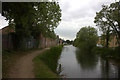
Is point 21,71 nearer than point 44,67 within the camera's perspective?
Yes

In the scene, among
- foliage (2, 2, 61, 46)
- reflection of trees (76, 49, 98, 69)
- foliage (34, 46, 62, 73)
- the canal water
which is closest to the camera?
foliage (2, 2, 61, 46)

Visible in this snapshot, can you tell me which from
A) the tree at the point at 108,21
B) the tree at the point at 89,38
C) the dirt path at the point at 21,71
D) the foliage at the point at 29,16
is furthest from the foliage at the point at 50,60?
the tree at the point at 89,38

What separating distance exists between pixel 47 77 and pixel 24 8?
185 inches

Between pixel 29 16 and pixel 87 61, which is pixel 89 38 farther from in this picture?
pixel 29 16

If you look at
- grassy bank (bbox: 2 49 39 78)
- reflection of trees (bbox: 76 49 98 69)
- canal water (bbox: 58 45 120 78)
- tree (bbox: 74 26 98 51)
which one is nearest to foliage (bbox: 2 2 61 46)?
grassy bank (bbox: 2 49 39 78)

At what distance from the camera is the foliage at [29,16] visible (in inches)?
317

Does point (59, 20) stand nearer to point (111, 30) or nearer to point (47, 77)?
point (111, 30)

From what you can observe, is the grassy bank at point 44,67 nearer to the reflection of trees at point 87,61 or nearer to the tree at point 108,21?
the reflection of trees at point 87,61

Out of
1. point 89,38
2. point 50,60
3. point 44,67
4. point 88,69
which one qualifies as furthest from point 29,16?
point 89,38

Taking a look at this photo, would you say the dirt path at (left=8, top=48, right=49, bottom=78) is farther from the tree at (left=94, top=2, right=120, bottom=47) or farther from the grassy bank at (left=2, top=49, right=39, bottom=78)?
the tree at (left=94, top=2, right=120, bottom=47)

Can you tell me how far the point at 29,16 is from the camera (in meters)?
9.11

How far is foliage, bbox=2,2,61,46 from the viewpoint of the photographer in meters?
8.05

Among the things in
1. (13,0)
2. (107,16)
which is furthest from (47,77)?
(107,16)

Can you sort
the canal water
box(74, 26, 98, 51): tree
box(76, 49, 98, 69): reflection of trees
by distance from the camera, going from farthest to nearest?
box(74, 26, 98, 51): tree, box(76, 49, 98, 69): reflection of trees, the canal water
